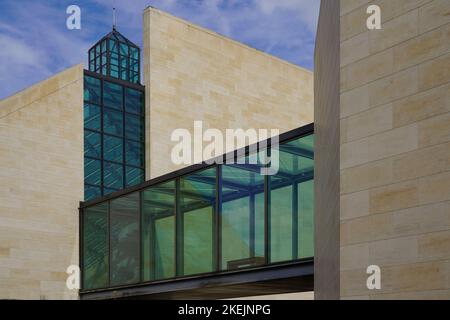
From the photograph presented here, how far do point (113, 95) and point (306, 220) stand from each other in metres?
13.5

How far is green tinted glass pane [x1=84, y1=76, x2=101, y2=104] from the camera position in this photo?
2869cm

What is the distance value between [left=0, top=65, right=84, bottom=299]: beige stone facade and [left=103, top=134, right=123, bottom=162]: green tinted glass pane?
1.18 meters

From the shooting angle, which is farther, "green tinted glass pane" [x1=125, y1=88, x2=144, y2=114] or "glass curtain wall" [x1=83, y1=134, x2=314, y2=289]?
"green tinted glass pane" [x1=125, y1=88, x2=144, y2=114]

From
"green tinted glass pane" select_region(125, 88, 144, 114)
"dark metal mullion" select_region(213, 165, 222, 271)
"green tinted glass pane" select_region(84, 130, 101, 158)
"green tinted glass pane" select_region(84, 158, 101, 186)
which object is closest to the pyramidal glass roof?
"green tinted glass pane" select_region(125, 88, 144, 114)

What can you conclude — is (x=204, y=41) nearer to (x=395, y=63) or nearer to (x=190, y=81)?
(x=190, y=81)

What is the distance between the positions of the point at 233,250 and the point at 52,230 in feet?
28.7

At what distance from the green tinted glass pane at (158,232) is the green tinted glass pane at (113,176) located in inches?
180

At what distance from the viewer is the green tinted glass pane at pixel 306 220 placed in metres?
18.2

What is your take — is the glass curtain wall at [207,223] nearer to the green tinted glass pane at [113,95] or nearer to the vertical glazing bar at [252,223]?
the vertical glazing bar at [252,223]

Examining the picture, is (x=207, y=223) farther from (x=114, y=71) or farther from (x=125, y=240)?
(x=114, y=71)

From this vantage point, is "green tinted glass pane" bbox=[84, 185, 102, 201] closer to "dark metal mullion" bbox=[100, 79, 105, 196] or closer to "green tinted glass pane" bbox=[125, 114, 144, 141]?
"dark metal mullion" bbox=[100, 79, 105, 196]
